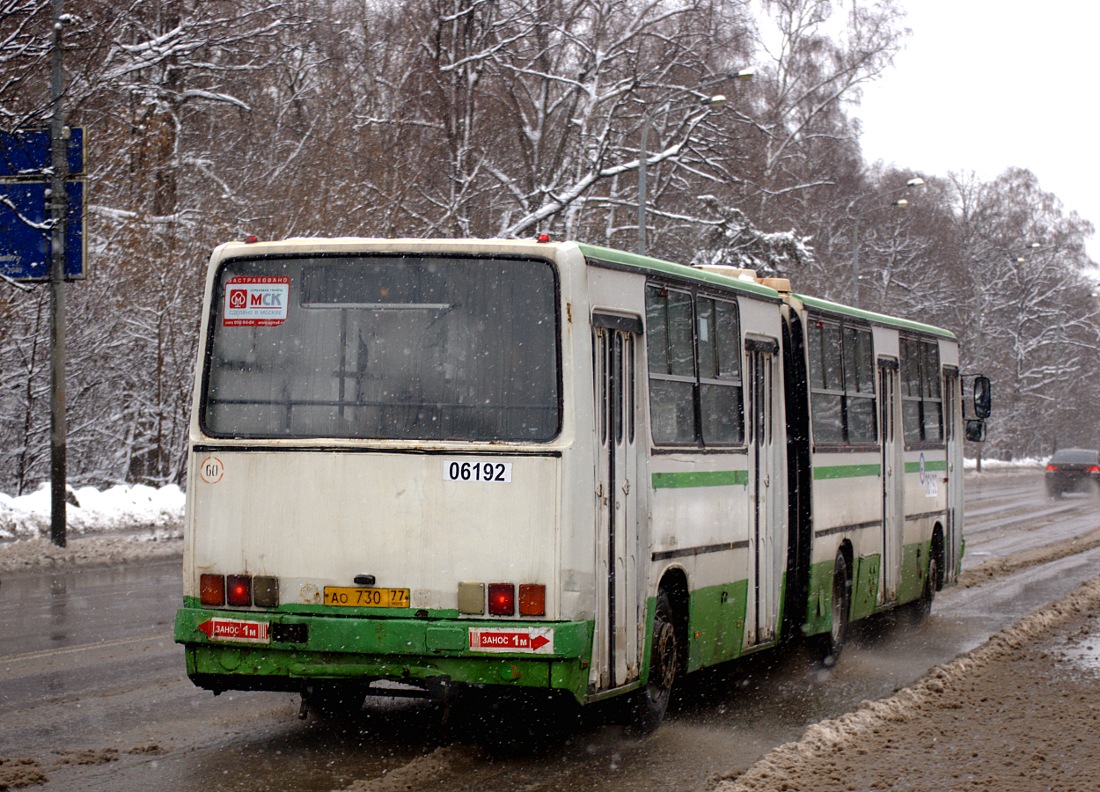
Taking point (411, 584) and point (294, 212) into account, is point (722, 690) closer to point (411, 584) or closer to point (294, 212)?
point (411, 584)

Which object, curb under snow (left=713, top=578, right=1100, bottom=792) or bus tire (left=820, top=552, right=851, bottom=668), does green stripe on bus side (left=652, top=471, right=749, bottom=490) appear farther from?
bus tire (left=820, top=552, right=851, bottom=668)

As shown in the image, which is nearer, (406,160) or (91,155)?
(91,155)

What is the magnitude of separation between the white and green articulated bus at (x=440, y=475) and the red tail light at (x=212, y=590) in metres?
0.02

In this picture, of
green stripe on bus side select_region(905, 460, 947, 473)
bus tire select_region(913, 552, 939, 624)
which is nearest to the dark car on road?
green stripe on bus side select_region(905, 460, 947, 473)

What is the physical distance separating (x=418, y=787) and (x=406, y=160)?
91.3 feet

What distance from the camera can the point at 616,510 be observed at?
332 inches

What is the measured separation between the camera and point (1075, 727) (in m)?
8.97

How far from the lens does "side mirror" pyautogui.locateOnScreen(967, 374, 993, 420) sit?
1722 centimetres

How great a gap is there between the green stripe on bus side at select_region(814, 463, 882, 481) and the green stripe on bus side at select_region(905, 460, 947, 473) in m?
1.14

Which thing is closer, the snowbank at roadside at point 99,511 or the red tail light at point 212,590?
the red tail light at point 212,590

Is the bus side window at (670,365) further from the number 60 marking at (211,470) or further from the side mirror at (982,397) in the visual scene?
the side mirror at (982,397)

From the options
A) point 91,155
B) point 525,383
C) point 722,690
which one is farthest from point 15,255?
point 525,383

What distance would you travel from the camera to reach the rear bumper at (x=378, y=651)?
7.87 m

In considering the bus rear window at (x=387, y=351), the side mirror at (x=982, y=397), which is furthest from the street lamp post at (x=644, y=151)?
the bus rear window at (x=387, y=351)
